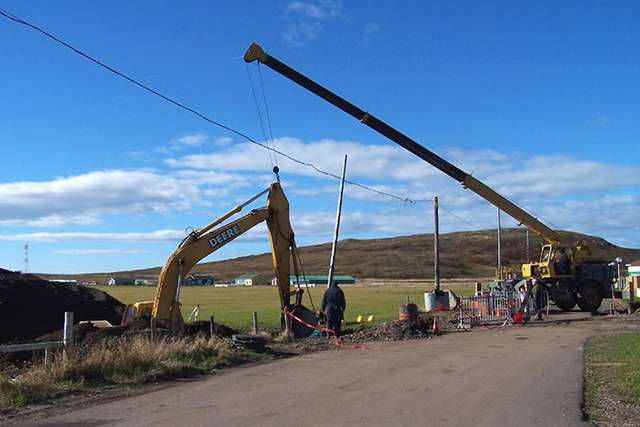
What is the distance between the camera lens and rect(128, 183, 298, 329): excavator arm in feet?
64.3

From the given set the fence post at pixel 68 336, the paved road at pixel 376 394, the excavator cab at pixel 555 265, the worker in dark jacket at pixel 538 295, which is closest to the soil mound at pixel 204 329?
the paved road at pixel 376 394

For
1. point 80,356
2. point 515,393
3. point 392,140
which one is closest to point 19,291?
point 80,356

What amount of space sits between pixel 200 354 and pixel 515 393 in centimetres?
729

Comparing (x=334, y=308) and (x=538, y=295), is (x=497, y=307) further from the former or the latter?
(x=334, y=308)

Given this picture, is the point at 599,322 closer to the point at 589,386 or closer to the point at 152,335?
the point at 589,386

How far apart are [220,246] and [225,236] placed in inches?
13.1

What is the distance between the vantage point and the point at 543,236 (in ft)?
104

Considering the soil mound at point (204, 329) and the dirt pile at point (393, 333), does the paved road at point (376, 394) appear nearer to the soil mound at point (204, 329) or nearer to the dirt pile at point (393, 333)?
the dirt pile at point (393, 333)

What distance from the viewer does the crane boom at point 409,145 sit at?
936 inches

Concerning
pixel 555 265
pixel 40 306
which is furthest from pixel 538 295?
pixel 40 306

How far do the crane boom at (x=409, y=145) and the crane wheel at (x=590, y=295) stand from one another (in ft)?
7.40

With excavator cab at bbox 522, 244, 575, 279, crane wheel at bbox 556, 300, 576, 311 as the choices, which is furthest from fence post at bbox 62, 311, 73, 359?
crane wheel at bbox 556, 300, 576, 311

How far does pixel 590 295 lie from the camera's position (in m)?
31.0

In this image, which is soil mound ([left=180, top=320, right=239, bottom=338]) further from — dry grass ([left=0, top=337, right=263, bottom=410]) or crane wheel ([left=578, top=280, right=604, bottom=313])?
crane wheel ([left=578, top=280, right=604, bottom=313])
